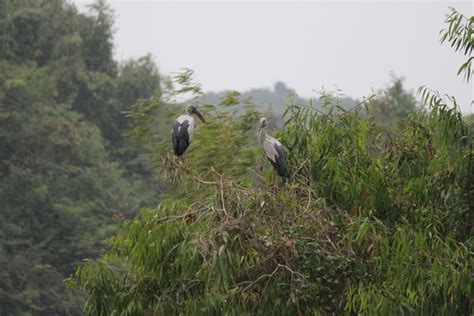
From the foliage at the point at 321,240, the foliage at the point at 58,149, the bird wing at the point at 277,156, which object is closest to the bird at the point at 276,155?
the bird wing at the point at 277,156

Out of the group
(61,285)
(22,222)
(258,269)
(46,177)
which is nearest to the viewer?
(258,269)

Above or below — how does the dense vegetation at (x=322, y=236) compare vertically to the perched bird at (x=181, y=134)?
below

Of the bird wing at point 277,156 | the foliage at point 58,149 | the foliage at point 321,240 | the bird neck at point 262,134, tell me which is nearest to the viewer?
the foliage at point 321,240

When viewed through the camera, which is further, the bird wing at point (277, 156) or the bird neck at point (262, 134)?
the bird neck at point (262, 134)

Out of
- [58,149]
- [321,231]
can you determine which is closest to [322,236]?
[321,231]

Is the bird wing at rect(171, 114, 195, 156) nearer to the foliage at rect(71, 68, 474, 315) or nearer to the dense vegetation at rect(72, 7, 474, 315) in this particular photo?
the dense vegetation at rect(72, 7, 474, 315)

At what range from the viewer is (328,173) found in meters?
11.1

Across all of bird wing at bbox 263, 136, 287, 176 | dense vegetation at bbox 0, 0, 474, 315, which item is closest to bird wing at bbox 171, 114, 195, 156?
dense vegetation at bbox 0, 0, 474, 315

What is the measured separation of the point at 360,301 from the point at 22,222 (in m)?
22.7

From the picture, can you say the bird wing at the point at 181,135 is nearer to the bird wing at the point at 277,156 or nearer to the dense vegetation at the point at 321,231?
the dense vegetation at the point at 321,231

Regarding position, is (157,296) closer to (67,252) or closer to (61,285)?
(61,285)

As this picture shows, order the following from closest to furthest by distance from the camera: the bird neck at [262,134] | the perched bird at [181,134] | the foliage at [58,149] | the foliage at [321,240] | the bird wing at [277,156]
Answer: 1. the foliage at [321,240]
2. the bird wing at [277,156]
3. the bird neck at [262,134]
4. the perched bird at [181,134]
5. the foliage at [58,149]

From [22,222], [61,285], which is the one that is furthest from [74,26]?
[61,285]

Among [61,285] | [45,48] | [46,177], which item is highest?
[45,48]
